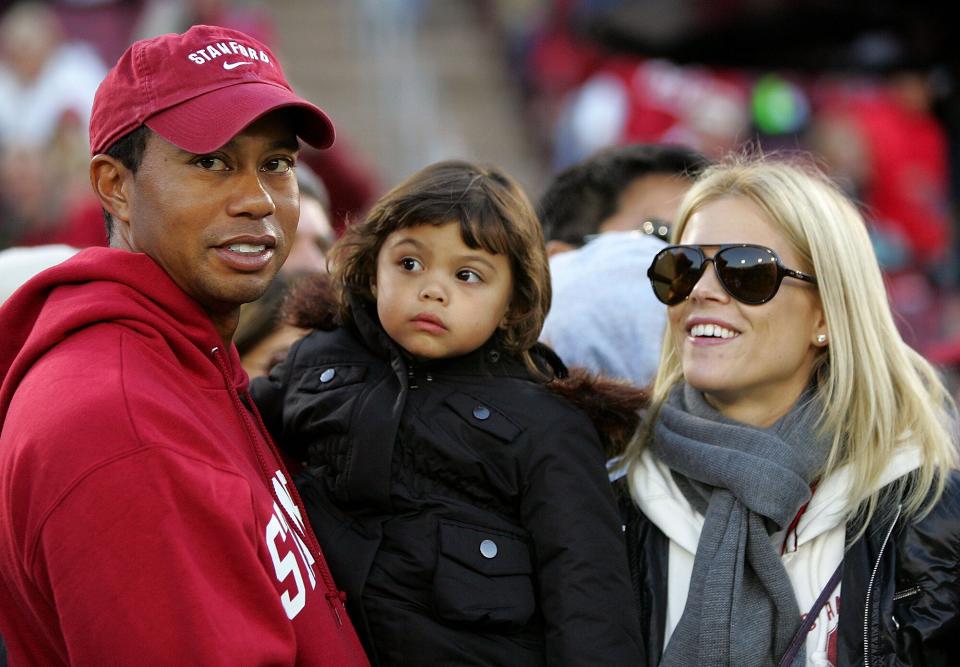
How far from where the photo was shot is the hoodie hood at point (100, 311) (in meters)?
2.20

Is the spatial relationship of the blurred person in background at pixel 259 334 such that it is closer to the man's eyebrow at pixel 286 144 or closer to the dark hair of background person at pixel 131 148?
the man's eyebrow at pixel 286 144

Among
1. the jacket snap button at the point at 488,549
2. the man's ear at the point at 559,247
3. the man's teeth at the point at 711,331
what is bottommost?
the jacket snap button at the point at 488,549

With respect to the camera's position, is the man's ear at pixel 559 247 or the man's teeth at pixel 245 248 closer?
the man's teeth at pixel 245 248

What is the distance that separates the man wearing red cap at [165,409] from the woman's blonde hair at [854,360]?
46.9 inches

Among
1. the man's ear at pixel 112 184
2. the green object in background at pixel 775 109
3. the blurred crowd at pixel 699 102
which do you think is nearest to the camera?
the man's ear at pixel 112 184

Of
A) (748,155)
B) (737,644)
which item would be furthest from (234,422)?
(748,155)

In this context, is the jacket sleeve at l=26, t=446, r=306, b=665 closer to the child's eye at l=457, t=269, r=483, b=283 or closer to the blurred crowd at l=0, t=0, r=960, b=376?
the child's eye at l=457, t=269, r=483, b=283

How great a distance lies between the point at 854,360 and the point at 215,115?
169 cm

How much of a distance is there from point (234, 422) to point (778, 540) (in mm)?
1338

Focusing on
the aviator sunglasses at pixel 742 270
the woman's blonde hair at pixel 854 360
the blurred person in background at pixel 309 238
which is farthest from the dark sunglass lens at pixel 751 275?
the blurred person in background at pixel 309 238

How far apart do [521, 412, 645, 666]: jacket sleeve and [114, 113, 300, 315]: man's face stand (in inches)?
29.4

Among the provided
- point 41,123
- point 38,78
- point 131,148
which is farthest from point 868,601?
point 38,78

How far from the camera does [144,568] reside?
1959 millimetres

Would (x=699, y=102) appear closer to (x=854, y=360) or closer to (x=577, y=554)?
(x=854, y=360)
